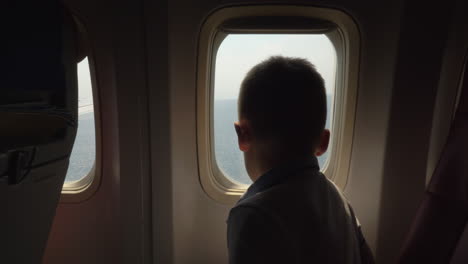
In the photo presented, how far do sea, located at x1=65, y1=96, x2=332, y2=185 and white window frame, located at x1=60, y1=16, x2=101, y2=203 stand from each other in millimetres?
38

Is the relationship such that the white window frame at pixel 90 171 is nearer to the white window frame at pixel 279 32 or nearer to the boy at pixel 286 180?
the white window frame at pixel 279 32

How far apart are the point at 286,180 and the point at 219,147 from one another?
0.76m

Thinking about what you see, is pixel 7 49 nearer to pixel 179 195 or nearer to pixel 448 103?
pixel 179 195

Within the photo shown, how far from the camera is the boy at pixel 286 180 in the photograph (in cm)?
77

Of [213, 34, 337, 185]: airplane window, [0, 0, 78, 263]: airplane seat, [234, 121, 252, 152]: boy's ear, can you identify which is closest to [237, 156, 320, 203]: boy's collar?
[234, 121, 252, 152]: boy's ear

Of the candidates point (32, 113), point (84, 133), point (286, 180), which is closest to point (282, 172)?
point (286, 180)

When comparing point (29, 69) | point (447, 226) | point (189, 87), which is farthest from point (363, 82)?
point (29, 69)

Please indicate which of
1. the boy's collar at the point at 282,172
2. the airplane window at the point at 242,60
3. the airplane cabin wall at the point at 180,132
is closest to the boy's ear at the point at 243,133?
the boy's collar at the point at 282,172

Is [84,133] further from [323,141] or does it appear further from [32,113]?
[323,141]

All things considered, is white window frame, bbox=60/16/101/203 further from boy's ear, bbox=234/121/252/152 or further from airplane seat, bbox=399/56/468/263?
airplane seat, bbox=399/56/468/263

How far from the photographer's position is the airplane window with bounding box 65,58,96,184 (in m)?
1.41

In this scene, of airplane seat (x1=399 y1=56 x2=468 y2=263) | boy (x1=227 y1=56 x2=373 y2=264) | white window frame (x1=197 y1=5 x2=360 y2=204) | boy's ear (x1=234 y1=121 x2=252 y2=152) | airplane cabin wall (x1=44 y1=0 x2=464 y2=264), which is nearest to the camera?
→ boy (x1=227 y1=56 x2=373 y2=264)

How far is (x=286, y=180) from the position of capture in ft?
2.75

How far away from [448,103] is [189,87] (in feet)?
3.84
